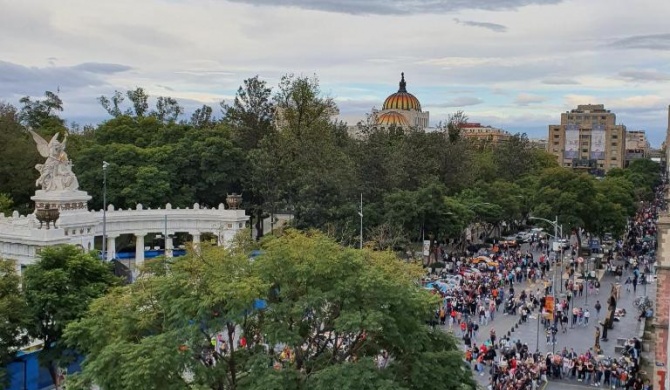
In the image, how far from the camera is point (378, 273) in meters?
17.6

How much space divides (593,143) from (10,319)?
154723mm

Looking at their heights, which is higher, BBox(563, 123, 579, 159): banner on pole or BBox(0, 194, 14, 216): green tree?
BBox(563, 123, 579, 159): banner on pole

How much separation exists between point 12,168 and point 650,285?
44.5m

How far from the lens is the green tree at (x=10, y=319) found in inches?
883

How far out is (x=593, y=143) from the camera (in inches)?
6368

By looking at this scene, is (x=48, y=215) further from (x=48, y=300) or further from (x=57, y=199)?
(x=48, y=300)

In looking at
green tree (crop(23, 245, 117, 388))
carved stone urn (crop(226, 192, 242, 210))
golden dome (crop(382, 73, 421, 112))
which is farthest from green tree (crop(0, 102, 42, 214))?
golden dome (crop(382, 73, 421, 112))

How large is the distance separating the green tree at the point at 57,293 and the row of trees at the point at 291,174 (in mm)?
21661

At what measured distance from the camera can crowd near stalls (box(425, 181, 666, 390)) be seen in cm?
2881

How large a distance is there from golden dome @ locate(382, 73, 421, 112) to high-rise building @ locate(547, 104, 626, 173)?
3484cm

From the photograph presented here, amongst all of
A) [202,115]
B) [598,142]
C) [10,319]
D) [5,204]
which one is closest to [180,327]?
[10,319]

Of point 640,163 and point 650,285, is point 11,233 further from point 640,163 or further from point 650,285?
point 640,163

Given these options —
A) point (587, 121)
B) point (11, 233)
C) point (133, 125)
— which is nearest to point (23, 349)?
point (11, 233)

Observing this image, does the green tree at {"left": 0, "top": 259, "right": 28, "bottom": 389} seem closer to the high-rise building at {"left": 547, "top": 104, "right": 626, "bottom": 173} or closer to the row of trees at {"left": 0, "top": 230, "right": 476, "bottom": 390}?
the row of trees at {"left": 0, "top": 230, "right": 476, "bottom": 390}
